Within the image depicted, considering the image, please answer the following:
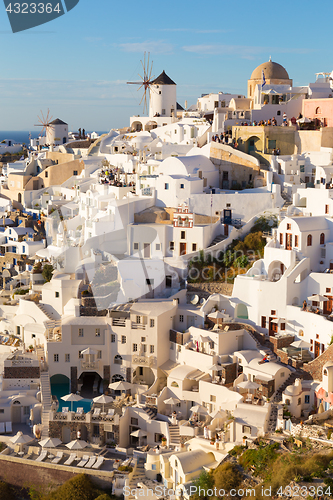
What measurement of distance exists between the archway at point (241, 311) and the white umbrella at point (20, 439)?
12255 mm

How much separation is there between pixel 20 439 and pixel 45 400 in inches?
123

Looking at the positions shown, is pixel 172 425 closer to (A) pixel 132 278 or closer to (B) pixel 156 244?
(A) pixel 132 278

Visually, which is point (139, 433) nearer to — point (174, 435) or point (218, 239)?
point (174, 435)

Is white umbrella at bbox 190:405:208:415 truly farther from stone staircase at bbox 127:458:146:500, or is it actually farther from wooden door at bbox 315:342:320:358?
wooden door at bbox 315:342:320:358

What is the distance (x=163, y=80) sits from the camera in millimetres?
62250

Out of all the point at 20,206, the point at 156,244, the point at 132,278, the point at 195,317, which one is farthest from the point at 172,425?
the point at 20,206

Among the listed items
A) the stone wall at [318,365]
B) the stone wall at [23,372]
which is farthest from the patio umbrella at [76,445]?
the stone wall at [318,365]

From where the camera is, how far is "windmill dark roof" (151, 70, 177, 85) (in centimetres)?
6219

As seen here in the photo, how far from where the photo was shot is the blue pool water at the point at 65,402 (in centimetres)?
3466

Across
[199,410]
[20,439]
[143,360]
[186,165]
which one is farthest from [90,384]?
[186,165]

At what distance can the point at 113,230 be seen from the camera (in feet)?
138

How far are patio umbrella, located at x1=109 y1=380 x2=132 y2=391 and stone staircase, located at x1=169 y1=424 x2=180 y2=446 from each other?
13.0 feet

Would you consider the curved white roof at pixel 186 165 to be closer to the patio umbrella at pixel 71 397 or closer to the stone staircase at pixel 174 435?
the patio umbrella at pixel 71 397

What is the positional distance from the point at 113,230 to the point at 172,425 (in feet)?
46.2
